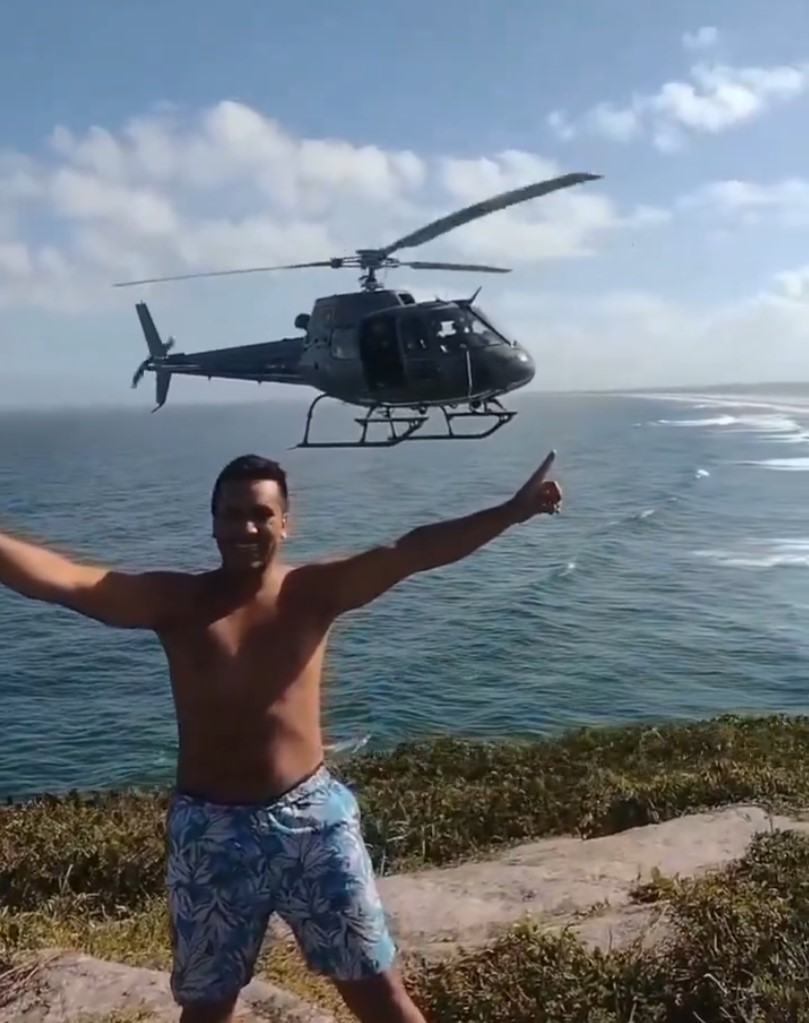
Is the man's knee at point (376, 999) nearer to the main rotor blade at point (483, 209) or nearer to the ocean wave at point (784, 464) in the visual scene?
the main rotor blade at point (483, 209)

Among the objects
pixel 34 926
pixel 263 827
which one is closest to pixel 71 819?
pixel 34 926

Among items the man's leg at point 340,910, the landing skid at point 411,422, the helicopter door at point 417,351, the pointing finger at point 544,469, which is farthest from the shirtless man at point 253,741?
the helicopter door at point 417,351

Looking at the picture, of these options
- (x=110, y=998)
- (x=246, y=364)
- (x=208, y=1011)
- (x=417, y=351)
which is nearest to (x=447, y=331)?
(x=417, y=351)

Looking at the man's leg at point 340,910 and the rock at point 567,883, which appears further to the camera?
the rock at point 567,883

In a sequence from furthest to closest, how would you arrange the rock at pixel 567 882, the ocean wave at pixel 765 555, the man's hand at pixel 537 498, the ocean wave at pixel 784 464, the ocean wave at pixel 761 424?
1. the ocean wave at pixel 761 424
2. the ocean wave at pixel 784 464
3. the ocean wave at pixel 765 555
4. the rock at pixel 567 882
5. the man's hand at pixel 537 498

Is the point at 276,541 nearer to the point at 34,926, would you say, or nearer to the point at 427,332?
the point at 34,926

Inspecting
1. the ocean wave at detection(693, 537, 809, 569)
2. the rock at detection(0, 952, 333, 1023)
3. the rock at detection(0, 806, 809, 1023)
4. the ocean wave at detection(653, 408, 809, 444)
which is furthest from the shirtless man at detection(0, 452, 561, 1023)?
the ocean wave at detection(653, 408, 809, 444)

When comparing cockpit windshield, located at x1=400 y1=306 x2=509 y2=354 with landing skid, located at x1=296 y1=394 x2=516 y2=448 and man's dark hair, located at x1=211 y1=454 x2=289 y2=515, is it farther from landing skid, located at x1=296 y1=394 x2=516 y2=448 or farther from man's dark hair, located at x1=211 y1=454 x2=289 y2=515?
man's dark hair, located at x1=211 y1=454 x2=289 y2=515
